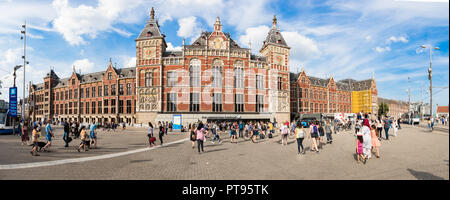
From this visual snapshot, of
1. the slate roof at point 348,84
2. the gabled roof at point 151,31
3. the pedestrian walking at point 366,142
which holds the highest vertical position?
the gabled roof at point 151,31

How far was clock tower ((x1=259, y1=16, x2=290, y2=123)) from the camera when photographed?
1626 inches

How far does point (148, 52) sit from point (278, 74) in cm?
2632

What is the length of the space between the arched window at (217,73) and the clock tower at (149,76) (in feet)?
31.6

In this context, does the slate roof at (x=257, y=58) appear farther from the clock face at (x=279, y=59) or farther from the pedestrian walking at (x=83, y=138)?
the pedestrian walking at (x=83, y=138)

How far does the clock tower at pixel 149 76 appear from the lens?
3647 cm

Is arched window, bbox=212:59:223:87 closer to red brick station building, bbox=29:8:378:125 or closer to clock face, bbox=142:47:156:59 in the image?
red brick station building, bbox=29:8:378:125

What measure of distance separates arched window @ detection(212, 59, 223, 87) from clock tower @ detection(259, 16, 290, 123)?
1063 centimetres

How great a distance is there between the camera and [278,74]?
42031 mm

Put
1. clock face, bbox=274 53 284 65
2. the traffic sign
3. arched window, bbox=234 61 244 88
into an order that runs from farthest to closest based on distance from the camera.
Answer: clock face, bbox=274 53 284 65 → arched window, bbox=234 61 244 88 → the traffic sign

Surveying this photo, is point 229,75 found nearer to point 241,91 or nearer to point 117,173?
point 241,91

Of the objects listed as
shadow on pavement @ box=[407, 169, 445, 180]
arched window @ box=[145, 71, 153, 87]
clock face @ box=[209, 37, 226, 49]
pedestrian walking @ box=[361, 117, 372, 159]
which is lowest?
shadow on pavement @ box=[407, 169, 445, 180]

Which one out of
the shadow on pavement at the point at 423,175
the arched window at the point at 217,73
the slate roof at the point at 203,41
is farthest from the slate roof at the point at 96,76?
the shadow on pavement at the point at 423,175

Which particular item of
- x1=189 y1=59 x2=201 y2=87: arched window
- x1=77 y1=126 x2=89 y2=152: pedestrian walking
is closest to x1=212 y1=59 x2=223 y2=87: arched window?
x1=189 y1=59 x2=201 y2=87: arched window
